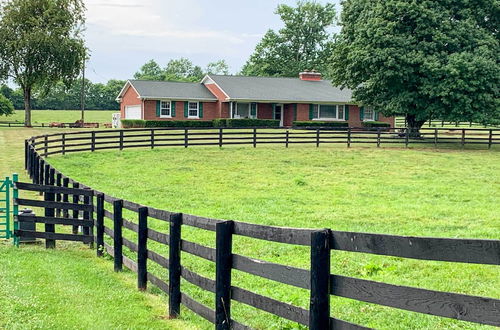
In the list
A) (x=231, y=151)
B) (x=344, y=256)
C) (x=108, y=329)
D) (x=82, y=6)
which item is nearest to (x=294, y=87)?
(x=82, y=6)

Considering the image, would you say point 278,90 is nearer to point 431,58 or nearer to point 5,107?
point 431,58

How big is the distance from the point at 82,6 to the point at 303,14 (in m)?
33.7

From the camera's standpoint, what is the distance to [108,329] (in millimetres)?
6191

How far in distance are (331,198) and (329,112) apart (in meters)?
38.5

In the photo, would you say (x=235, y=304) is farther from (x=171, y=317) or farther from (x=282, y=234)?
(x=282, y=234)

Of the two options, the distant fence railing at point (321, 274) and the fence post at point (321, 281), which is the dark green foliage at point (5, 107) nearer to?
the distant fence railing at point (321, 274)

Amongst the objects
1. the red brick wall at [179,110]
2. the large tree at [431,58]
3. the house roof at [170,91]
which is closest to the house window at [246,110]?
the red brick wall at [179,110]

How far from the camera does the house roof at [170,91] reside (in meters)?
51.4

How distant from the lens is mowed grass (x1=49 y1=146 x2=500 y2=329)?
25.8 ft

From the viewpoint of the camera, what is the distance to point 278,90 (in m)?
55.7

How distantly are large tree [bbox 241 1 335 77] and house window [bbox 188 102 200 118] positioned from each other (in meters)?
29.7

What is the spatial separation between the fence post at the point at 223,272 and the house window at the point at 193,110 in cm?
4735

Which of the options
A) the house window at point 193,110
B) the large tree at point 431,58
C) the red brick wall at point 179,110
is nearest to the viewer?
the large tree at point 431,58

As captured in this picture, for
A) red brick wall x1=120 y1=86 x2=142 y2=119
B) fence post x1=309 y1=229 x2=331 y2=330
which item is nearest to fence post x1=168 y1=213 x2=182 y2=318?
fence post x1=309 y1=229 x2=331 y2=330
